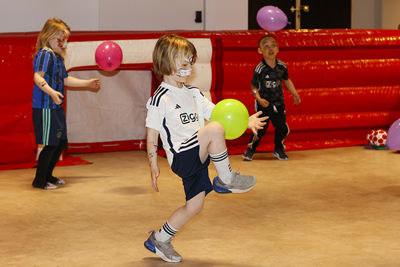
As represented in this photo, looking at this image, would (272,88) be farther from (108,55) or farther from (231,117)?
(231,117)

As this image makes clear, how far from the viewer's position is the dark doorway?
35.0 feet

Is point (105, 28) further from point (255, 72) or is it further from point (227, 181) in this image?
point (227, 181)

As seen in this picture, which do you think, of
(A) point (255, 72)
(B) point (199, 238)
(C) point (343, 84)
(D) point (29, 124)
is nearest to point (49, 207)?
(B) point (199, 238)

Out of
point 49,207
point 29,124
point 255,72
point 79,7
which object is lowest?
point 49,207

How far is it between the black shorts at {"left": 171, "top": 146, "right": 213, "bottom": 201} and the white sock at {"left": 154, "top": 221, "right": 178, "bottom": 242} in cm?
22

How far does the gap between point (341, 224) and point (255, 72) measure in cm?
266

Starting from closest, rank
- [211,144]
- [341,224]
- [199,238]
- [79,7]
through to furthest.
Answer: [211,144]
[199,238]
[341,224]
[79,7]

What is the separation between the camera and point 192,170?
141 inches

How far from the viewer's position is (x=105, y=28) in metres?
9.15

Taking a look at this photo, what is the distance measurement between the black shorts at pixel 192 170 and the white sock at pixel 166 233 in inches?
8.6

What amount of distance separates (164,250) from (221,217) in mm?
1026

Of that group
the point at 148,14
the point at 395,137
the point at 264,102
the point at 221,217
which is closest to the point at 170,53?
the point at 221,217

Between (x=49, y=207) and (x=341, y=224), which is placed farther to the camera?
(x=49, y=207)

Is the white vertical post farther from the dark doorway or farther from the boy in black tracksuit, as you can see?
the boy in black tracksuit
